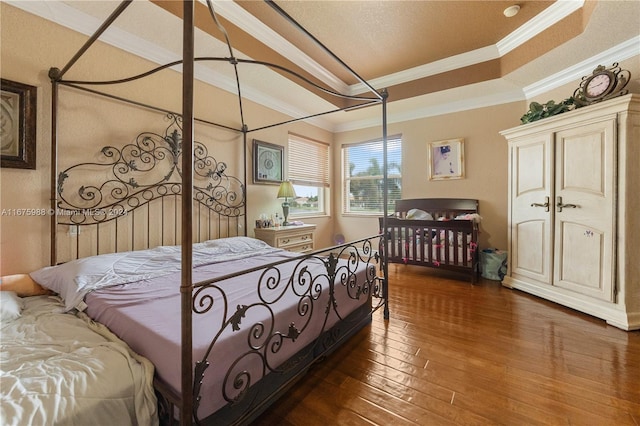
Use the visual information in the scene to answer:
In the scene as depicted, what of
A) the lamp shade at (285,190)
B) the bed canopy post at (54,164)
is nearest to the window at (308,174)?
the lamp shade at (285,190)

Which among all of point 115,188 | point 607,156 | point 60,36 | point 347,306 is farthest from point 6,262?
point 607,156

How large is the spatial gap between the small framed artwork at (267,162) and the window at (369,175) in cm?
162

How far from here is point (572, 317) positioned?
229 cm

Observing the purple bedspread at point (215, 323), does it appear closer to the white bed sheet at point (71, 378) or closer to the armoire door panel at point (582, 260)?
the white bed sheet at point (71, 378)

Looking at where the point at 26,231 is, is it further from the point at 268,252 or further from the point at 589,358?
the point at 589,358

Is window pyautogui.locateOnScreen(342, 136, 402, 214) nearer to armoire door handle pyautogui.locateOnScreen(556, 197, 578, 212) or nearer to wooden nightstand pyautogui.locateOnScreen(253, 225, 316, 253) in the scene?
wooden nightstand pyautogui.locateOnScreen(253, 225, 316, 253)

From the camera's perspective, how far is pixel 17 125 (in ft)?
5.63

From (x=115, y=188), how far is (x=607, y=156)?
14.0ft

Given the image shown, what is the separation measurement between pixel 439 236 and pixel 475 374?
206cm

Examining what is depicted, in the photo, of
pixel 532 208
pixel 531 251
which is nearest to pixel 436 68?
pixel 532 208

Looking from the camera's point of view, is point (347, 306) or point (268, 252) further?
point (268, 252)

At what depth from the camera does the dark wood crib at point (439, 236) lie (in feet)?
10.5

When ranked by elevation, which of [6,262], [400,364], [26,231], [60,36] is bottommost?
[400,364]

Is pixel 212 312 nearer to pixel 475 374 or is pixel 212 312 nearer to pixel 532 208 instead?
pixel 475 374
